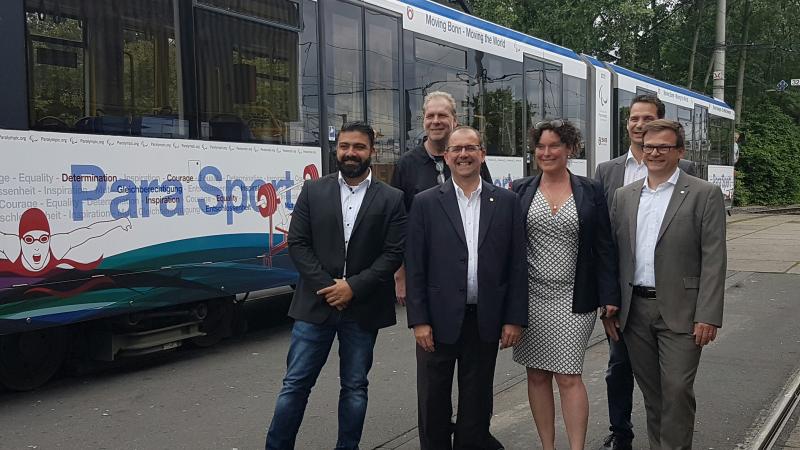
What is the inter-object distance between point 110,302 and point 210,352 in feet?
5.48

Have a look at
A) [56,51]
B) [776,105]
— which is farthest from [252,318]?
[776,105]

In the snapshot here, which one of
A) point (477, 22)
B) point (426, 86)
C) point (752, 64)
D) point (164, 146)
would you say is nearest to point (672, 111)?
point (477, 22)

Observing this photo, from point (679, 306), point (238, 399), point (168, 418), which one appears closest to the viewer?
point (679, 306)

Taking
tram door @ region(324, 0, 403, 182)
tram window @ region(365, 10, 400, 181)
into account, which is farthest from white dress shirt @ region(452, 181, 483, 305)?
tram window @ region(365, 10, 400, 181)

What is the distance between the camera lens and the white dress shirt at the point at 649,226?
3959 millimetres

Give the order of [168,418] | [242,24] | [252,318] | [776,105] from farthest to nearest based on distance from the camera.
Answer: [776,105] < [252,318] < [242,24] < [168,418]

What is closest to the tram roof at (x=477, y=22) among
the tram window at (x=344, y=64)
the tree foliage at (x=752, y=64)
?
the tram window at (x=344, y=64)

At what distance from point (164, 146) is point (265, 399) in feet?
7.23

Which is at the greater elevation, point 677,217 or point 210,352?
point 677,217

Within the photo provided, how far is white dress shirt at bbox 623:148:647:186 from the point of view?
15.6 feet

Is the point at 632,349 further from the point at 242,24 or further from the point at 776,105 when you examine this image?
the point at 776,105

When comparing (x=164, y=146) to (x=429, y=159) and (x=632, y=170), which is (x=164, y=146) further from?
(x=632, y=170)

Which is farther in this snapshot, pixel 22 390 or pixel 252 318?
pixel 252 318

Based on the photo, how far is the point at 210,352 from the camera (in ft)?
24.8
